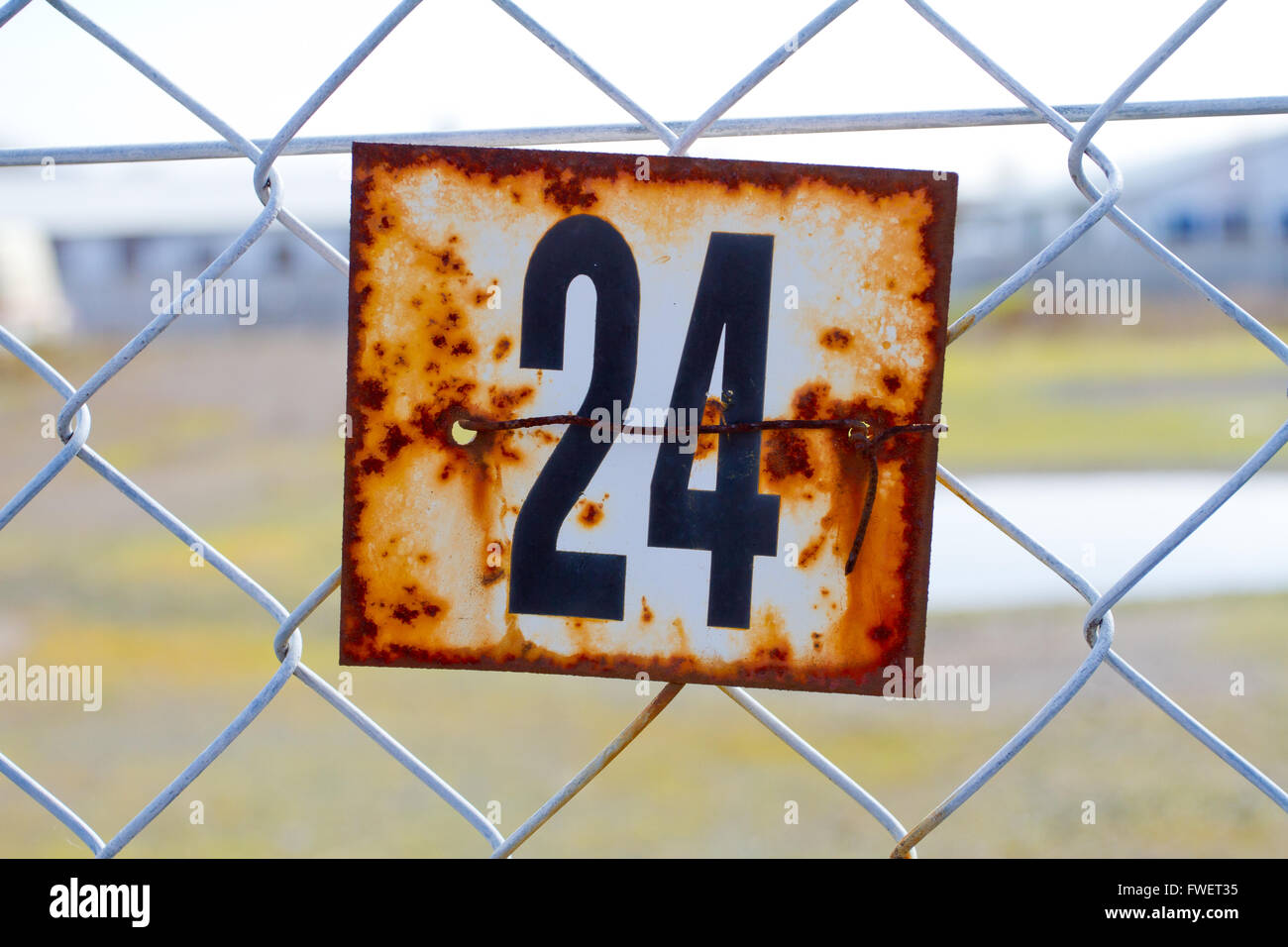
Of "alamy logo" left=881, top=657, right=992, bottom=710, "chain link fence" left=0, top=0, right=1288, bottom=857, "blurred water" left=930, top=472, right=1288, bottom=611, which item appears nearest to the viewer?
"chain link fence" left=0, top=0, right=1288, bottom=857

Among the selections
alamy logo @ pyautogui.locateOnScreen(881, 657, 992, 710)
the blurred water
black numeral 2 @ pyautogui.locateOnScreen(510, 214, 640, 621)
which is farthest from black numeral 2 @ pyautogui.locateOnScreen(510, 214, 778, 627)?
the blurred water

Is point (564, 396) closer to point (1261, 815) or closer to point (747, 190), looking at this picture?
point (747, 190)

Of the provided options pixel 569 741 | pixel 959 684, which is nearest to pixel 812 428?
pixel 569 741

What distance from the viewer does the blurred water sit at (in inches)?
179

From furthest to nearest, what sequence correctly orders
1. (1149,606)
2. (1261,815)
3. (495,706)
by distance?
(1149,606)
(495,706)
(1261,815)

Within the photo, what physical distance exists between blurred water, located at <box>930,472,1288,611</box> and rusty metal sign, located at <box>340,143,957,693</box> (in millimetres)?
3414

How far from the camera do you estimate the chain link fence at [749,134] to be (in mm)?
717

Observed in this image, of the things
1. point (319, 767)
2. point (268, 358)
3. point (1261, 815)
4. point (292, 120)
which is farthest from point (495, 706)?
point (268, 358)

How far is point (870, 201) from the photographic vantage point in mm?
729
